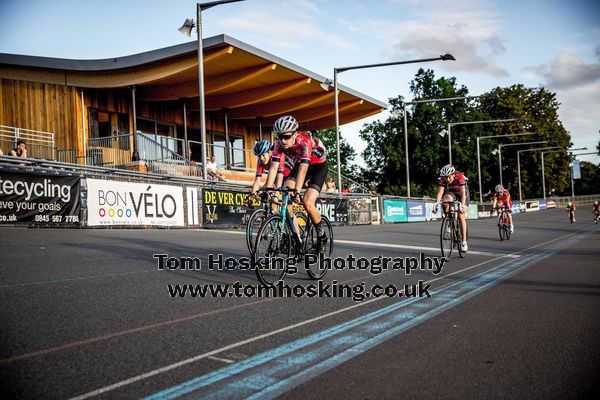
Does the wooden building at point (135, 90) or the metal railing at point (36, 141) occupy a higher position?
the wooden building at point (135, 90)

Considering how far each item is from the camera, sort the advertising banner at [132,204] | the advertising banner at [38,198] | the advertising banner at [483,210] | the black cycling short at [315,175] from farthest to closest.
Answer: the advertising banner at [483,210] → the advertising banner at [132,204] → the advertising banner at [38,198] → the black cycling short at [315,175]

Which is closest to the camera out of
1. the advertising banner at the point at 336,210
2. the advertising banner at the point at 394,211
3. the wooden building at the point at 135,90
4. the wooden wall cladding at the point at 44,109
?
the advertising banner at the point at 336,210

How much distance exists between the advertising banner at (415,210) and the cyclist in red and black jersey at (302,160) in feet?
94.1

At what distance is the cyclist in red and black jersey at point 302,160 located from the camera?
6867mm

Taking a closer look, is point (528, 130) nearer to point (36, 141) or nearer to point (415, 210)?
point (415, 210)

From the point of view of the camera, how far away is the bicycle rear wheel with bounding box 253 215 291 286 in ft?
20.7

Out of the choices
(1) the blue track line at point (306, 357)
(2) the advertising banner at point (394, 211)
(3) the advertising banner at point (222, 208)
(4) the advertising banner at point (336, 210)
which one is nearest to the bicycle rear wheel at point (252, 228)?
(1) the blue track line at point (306, 357)

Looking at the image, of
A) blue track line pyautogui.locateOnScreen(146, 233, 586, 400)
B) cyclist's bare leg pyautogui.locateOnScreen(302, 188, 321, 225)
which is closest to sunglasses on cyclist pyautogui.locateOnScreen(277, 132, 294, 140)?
cyclist's bare leg pyautogui.locateOnScreen(302, 188, 321, 225)

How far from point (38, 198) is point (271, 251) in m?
8.63

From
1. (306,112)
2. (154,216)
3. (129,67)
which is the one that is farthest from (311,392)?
(306,112)

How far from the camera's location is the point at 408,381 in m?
3.17

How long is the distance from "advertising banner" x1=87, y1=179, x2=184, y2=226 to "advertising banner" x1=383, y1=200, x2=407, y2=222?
58.1 ft

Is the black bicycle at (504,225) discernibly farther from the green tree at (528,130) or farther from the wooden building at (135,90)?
the green tree at (528,130)

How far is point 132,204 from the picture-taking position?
50.5 ft
